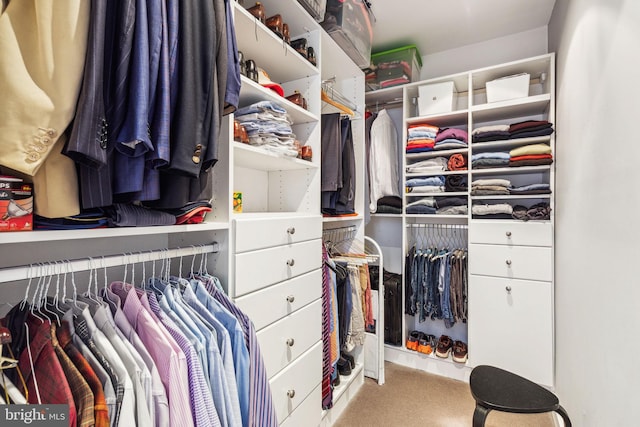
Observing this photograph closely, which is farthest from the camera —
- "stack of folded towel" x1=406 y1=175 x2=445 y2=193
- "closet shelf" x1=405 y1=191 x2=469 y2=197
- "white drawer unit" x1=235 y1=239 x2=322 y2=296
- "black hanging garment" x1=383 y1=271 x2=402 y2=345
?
"black hanging garment" x1=383 y1=271 x2=402 y2=345

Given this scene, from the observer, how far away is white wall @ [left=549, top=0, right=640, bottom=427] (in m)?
0.96

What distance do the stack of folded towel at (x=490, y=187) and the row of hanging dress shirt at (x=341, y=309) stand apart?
1.03 meters

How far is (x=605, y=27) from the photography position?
1175mm

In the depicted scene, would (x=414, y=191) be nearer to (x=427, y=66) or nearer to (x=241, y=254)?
(x=427, y=66)

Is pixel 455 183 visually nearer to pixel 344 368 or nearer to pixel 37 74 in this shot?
pixel 344 368

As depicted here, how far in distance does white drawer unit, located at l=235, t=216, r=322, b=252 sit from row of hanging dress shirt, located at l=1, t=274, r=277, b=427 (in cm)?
23

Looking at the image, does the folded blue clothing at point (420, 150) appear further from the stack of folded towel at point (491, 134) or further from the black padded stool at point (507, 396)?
the black padded stool at point (507, 396)

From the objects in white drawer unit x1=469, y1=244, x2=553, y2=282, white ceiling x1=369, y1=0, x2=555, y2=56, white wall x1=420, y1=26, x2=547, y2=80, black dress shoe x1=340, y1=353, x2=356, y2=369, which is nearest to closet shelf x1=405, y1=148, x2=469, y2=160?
white drawer unit x1=469, y1=244, x2=553, y2=282

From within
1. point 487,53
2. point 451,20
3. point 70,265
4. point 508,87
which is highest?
point 451,20

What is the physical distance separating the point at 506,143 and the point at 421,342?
1.72 meters

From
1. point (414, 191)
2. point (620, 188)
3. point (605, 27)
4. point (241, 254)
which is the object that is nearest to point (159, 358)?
point (241, 254)

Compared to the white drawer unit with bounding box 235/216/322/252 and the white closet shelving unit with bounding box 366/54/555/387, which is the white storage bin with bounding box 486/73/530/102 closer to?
the white closet shelving unit with bounding box 366/54/555/387

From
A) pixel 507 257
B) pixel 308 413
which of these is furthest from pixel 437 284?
pixel 308 413

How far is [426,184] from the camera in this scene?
255 centimetres
